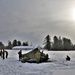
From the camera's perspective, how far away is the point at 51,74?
21.2 meters

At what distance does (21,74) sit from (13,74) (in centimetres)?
78

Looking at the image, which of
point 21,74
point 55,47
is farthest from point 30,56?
point 55,47

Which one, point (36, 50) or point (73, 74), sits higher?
point (36, 50)

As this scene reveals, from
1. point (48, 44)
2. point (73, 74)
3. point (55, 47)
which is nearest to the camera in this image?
point (73, 74)

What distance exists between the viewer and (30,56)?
4288cm

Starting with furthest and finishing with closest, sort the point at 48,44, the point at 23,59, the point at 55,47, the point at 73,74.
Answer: the point at 55,47, the point at 48,44, the point at 23,59, the point at 73,74

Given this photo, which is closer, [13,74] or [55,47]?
[13,74]

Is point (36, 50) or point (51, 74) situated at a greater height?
point (36, 50)

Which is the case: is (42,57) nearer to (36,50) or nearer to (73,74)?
(36,50)

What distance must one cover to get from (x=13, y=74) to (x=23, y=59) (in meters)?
19.8

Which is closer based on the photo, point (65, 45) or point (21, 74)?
point (21, 74)

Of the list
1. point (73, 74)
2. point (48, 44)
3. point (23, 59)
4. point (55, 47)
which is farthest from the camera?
point (55, 47)

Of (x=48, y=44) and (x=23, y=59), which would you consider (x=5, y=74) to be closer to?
(x=23, y=59)

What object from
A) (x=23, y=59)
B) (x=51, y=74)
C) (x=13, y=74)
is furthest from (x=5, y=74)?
(x=23, y=59)
